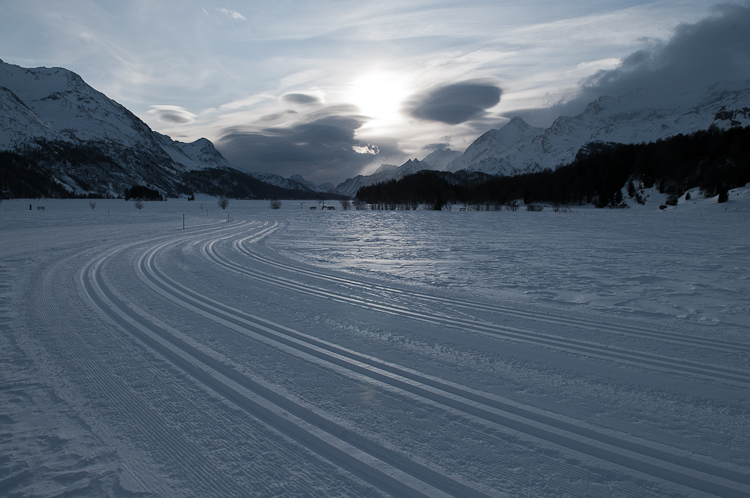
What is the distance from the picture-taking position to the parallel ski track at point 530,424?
8.66 ft

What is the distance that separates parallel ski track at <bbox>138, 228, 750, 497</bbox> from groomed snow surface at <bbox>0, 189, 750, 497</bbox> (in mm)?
16

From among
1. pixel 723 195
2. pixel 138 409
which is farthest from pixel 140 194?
pixel 723 195

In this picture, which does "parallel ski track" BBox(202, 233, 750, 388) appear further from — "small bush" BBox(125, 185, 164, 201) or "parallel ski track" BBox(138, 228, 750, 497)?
"small bush" BBox(125, 185, 164, 201)

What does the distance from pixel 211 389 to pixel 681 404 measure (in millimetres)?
4588

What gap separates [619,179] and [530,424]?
362 ft

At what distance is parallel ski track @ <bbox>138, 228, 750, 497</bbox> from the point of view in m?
2.64

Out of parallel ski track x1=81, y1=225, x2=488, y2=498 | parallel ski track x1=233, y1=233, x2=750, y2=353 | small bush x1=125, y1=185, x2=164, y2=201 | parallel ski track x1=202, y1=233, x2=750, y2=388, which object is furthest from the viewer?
small bush x1=125, y1=185, x2=164, y2=201

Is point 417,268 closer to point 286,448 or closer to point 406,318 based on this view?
point 406,318

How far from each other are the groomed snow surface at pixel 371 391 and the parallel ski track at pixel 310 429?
0.06 feet

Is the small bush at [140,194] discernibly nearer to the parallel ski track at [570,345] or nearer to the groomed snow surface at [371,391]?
the groomed snow surface at [371,391]

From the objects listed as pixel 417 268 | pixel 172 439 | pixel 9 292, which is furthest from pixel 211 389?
pixel 417 268

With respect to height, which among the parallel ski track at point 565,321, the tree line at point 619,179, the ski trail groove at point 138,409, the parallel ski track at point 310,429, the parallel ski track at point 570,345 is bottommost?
the ski trail groove at point 138,409

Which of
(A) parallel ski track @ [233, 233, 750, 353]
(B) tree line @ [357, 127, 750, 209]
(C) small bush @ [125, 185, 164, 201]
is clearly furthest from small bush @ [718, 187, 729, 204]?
(C) small bush @ [125, 185, 164, 201]

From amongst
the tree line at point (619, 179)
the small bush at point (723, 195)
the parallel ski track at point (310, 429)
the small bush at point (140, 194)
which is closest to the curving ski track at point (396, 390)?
the parallel ski track at point (310, 429)
